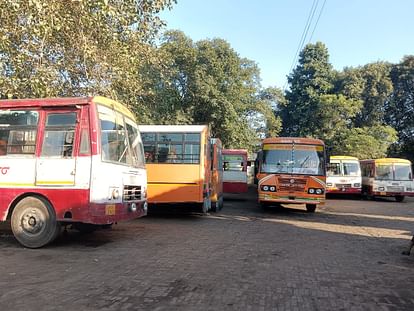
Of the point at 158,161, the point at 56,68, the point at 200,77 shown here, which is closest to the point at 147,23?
the point at 56,68

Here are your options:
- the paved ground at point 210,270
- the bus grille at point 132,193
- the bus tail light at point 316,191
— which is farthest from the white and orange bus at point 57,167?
the bus tail light at point 316,191

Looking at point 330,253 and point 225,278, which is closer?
point 225,278

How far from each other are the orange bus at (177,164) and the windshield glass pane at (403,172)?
15.8 meters

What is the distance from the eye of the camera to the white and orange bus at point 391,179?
26.0m

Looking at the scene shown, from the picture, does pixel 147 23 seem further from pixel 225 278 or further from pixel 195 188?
pixel 225 278

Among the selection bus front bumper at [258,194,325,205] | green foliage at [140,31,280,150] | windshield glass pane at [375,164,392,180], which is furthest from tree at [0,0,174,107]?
windshield glass pane at [375,164,392,180]

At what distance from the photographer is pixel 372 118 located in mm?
50750

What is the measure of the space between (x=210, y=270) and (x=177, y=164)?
6.79 meters

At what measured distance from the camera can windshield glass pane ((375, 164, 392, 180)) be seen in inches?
1046

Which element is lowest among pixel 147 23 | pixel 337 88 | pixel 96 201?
pixel 96 201

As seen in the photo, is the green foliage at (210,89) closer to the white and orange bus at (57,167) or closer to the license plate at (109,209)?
the white and orange bus at (57,167)

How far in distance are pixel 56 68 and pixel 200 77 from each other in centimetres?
1859

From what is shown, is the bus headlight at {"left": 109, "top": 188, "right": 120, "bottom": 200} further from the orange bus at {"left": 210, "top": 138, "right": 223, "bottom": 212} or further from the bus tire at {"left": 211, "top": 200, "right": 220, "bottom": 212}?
the bus tire at {"left": 211, "top": 200, "right": 220, "bottom": 212}

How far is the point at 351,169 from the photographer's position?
1061 inches
